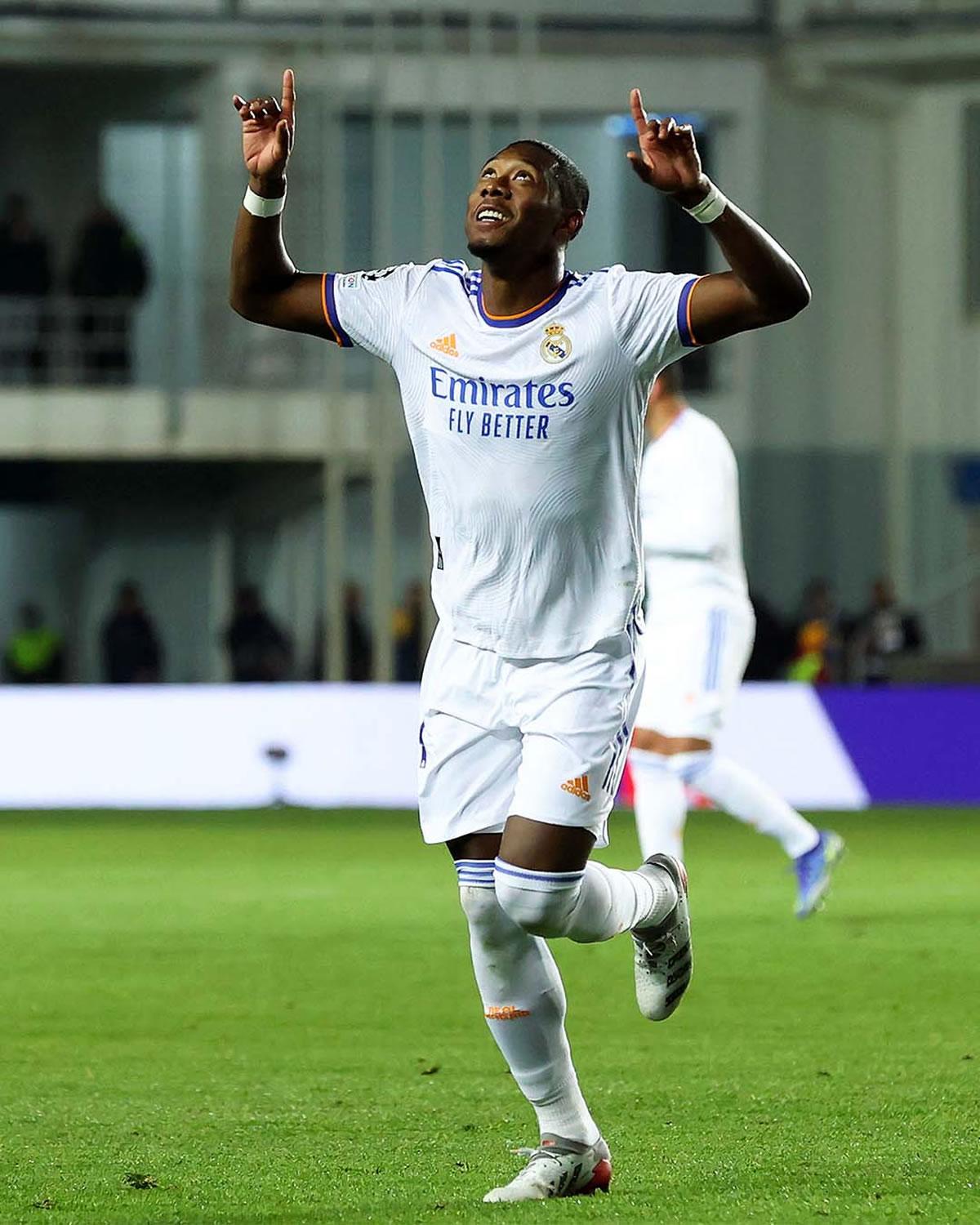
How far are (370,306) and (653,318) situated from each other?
2.26 feet

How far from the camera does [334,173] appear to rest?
22078 millimetres

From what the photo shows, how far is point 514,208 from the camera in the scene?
16.5ft

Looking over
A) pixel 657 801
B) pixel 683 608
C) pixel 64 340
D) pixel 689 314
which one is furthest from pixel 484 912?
pixel 64 340

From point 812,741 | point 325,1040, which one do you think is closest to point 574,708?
point 325,1040

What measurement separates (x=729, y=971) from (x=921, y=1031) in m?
1.49

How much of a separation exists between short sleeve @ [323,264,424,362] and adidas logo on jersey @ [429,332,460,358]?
0.14 meters

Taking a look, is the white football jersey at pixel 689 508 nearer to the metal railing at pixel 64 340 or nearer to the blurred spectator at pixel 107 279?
the blurred spectator at pixel 107 279

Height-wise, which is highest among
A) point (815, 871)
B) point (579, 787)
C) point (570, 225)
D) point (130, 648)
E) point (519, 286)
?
point (570, 225)

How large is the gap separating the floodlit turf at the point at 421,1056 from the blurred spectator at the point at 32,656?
10.1 metres

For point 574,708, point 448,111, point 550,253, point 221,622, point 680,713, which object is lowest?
point 221,622

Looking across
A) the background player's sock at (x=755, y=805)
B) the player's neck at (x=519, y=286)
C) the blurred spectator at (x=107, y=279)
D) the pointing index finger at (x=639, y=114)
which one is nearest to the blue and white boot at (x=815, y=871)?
the background player's sock at (x=755, y=805)

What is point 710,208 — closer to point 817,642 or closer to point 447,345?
point 447,345

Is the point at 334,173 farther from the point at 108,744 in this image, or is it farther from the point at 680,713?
the point at 680,713

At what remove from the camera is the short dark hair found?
→ 5.12 metres
